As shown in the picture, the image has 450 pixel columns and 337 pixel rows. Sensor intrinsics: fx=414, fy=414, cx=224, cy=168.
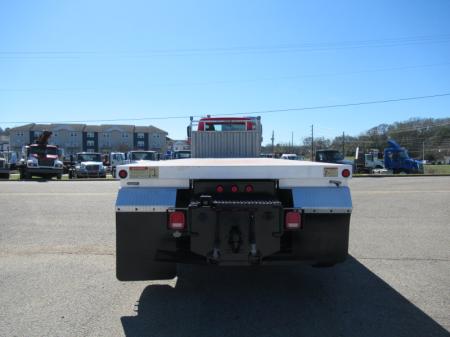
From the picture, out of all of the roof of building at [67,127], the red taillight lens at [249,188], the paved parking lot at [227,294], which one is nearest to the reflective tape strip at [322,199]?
the red taillight lens at [249,188]

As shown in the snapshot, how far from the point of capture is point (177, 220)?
4184mm

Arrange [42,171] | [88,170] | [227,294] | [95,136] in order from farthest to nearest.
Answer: [95,136]
[88,170]
[42,171]
[227,294]

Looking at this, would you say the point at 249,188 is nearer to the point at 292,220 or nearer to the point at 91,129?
the point at 292,220

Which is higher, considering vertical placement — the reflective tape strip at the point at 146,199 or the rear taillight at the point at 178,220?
the reflective tape strip at the point at 146,199

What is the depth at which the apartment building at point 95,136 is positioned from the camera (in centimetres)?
10800

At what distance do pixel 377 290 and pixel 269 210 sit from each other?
1.99m

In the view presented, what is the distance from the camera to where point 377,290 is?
4.95 m

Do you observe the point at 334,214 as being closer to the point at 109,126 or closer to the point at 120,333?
the point at 120,333

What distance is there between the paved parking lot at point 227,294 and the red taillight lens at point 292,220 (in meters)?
0.90

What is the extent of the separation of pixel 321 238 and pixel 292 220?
0.42 metres

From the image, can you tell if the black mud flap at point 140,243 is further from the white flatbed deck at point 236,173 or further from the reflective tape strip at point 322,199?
the reflective tape strip at point 322,199

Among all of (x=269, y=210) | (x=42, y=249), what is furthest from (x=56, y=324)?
(x=42, y=249)

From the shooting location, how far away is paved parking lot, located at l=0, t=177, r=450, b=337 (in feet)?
12.8

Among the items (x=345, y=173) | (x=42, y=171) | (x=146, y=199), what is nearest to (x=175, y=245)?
(x=146, y=199)
